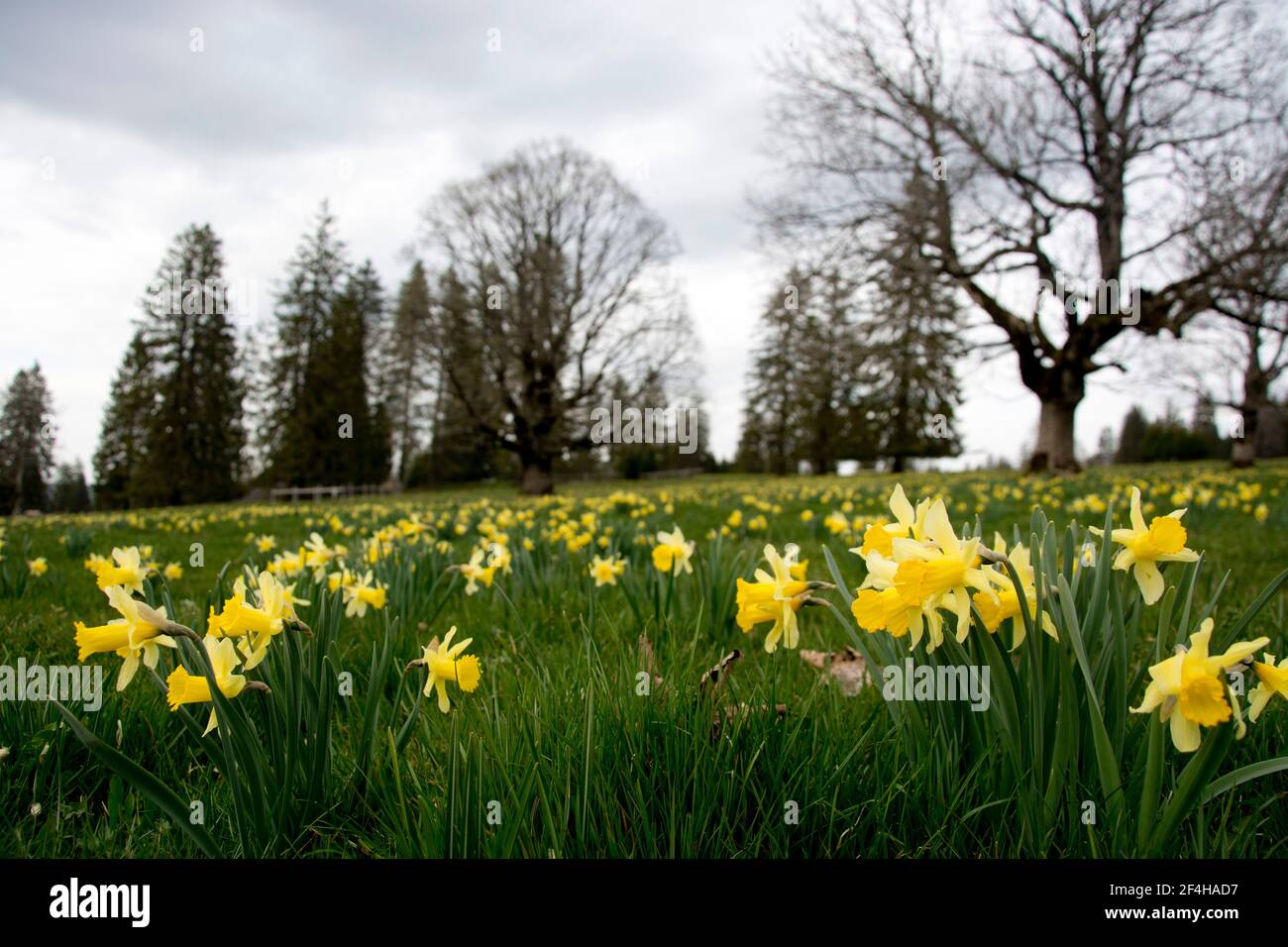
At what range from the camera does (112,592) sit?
→ 3.80 feet

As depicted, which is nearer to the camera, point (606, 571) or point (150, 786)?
point (150, 786)

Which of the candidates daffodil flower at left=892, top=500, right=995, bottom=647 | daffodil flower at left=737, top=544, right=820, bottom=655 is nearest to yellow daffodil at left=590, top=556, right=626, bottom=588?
daffodil flower at left=737, top=544, right=820, bottom=655

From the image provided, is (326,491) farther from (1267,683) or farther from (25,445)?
(1267,683)

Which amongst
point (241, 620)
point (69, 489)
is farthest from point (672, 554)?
point (69, 489)

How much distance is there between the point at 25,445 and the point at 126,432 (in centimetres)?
378

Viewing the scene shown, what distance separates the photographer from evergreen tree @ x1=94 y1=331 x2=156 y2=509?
2881 centimetres

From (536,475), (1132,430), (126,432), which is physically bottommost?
(536,475)

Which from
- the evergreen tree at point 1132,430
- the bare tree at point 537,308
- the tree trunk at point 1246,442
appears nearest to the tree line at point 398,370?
the bare tree at point 537,308

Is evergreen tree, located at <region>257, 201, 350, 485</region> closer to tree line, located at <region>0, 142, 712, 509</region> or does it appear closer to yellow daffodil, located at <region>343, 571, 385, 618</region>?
tree line, located at <region>0, 142, 712, 509</region>

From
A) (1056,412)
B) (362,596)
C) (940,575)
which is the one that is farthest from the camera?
(1056,412)

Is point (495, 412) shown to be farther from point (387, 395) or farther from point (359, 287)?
point (359, 287)

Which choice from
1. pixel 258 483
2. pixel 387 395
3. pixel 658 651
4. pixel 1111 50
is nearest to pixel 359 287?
pixel 258 483

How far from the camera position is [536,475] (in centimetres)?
2208

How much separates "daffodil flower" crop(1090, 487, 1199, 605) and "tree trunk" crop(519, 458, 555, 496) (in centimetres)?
2055
